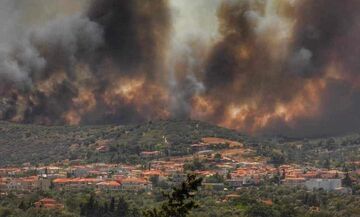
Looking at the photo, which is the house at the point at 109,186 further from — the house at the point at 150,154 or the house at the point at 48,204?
the house at the point at 150,154

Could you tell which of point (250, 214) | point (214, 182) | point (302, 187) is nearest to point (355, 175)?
point (302, 187)

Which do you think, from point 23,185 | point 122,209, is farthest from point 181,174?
point 122,209

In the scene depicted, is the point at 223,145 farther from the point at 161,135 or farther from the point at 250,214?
the point at 250,214

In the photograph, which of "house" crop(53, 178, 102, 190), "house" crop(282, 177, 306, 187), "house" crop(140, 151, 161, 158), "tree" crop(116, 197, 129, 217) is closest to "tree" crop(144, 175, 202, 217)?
"tree" crop(116, 197, 129, 217)

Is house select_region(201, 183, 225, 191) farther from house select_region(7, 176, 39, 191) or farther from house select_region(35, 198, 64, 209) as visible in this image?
house select_region(35, 198, 64, 209)

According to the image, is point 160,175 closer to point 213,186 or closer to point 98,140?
point 213,186
